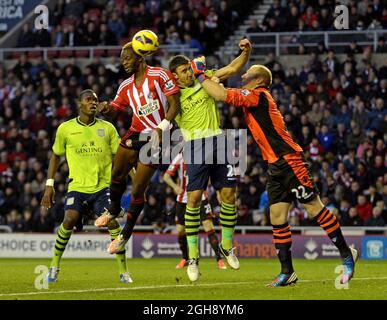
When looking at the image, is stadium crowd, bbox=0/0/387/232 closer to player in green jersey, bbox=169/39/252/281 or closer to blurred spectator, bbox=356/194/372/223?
blurred spectator, bbox=356/194/372/223

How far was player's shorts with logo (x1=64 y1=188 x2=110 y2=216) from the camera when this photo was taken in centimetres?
1523

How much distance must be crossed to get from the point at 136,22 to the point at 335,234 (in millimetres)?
20994

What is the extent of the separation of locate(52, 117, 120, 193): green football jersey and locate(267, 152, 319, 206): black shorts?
3.30 metres

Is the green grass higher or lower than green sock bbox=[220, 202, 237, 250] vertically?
lower

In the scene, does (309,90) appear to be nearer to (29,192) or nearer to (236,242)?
(236,242)

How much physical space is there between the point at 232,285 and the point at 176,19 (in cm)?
1945

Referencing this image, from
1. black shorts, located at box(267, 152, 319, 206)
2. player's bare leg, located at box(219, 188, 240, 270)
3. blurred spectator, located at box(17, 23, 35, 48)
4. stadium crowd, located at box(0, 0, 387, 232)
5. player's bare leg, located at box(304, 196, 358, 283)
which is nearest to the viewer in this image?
player's bare leg, located at box(304, 196, 358, 283)

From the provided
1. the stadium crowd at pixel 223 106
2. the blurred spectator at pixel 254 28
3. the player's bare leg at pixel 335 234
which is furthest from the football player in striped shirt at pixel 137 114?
the blurred spectator at pixel 254 28

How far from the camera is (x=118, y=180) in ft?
48.8

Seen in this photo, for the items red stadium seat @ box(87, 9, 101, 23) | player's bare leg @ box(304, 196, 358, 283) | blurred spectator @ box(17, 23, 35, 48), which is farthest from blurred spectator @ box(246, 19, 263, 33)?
player's bare leg @ box(304, 196, 358, 283)

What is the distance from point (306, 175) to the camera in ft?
42.4

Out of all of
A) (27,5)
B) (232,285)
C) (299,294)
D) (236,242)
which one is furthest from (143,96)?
(27,5)

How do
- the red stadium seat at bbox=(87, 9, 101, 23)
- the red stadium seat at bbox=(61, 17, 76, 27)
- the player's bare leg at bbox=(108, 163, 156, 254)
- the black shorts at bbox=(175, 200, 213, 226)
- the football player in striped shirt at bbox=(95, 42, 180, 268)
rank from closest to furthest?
1. the football player in striped shirt at bbox=(95, 42, 180, 268)
2. the player's bare leg at bbox=(108, 163, 156, 254)
3. the black shorts at bbox=(175, 200, 213, 226)
4. the red stadium seat at bbox=(87, 9, 101, 23)
5. the red stadium seat at bbox=(61, 17, 76, 27)

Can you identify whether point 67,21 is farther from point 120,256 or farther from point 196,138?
point 196,138
